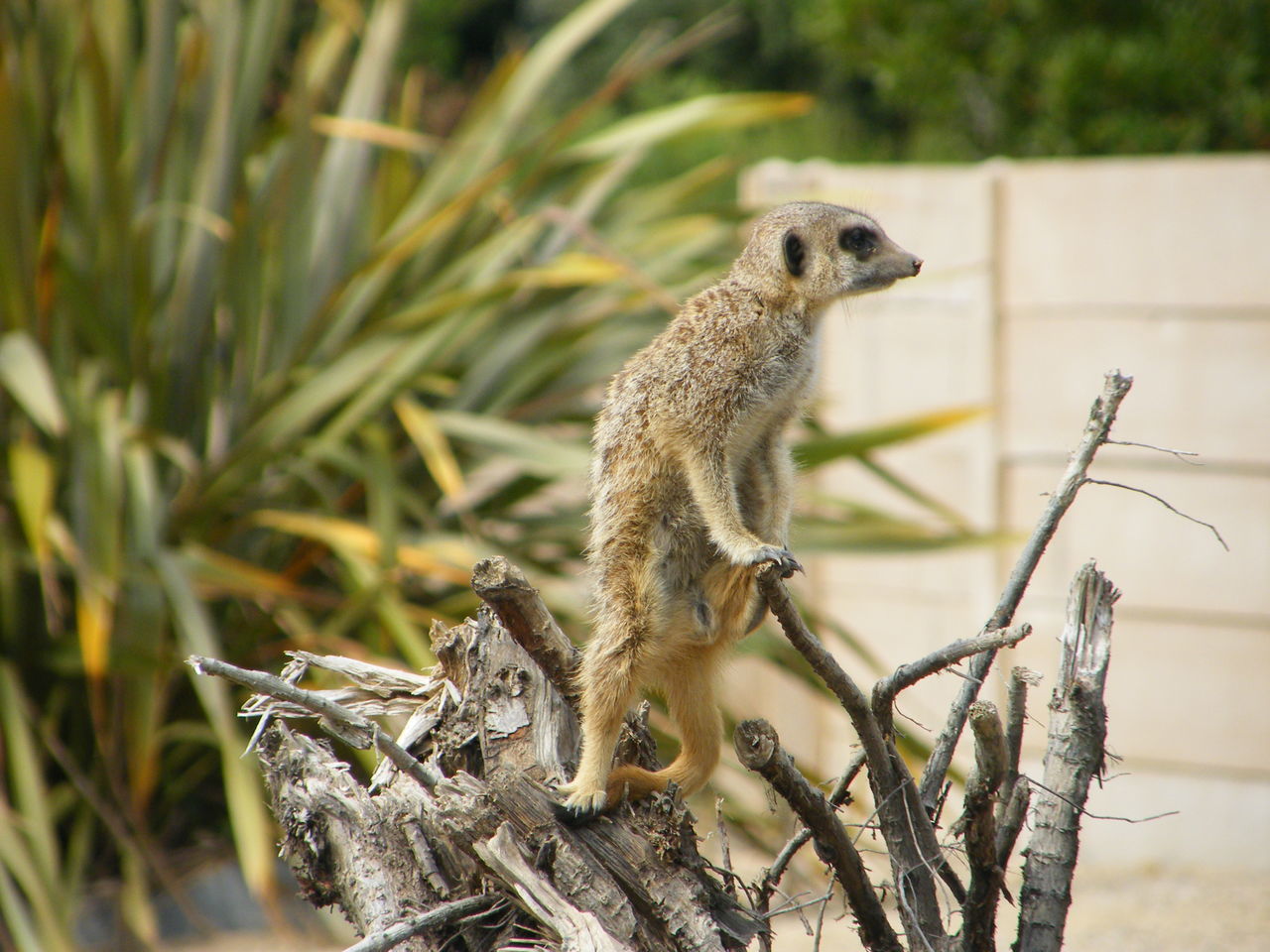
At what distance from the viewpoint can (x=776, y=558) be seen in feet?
4.21

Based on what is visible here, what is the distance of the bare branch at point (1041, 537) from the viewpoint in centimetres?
114

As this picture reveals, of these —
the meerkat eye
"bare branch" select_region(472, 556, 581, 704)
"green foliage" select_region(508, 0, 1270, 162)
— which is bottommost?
"bare branch" select_region(472, 556, 581, 704)

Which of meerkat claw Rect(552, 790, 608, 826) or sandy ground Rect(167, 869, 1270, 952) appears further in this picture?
sandy ground Rect(167, 869, 1270, 952)

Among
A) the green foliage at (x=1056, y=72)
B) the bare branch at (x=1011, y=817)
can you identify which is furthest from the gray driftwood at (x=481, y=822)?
the green foliage at (x=1056, y=72)

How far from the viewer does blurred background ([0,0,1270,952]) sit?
9.78ft

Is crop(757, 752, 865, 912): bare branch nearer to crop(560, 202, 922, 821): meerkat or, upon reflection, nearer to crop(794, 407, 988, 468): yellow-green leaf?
crop(560, 202, 922, 821): meerkat

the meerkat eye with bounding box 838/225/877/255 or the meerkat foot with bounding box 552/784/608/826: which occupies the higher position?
the meerkat eye with bounding box 838/225/877/255

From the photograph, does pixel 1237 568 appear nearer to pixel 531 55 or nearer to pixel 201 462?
pixel 531 55

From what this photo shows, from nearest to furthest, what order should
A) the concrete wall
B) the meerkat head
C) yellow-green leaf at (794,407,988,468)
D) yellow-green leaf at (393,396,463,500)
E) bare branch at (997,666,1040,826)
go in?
bare branch at (997,666,1040,826)
the meerkat head
yellow-green leaf at (393,396,463,500)
yellow-green leaf at (794,407,988,468)
the concrete wall

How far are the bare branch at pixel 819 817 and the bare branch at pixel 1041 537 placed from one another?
111mm

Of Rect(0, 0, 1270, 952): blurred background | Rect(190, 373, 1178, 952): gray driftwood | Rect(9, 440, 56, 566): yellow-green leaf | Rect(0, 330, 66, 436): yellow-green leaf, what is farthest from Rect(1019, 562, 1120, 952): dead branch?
Rect(0, 330, 66, 436): yellow-green leaf

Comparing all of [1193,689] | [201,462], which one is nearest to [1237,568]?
[1193,689]

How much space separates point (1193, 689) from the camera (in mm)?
4016

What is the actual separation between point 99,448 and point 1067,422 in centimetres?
288
